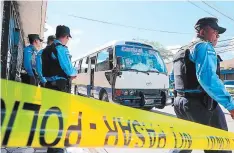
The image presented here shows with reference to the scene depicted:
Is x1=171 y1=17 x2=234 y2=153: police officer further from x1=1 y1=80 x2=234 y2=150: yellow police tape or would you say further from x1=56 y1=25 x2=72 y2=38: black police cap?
x1=56 y1=25 x2=72 y2=38: black police cap

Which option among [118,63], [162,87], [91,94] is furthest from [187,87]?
[91,94]

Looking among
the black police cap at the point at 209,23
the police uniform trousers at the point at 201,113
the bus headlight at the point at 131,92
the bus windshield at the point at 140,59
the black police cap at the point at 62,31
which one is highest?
the bus windshield at the point at 140,59

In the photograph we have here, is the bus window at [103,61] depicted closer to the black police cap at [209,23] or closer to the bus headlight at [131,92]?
the bus headlight at [131,92]

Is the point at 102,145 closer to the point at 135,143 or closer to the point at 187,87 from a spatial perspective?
the point at 135,143

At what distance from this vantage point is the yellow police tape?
1294mm

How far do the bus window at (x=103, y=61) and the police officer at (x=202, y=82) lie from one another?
258 inches

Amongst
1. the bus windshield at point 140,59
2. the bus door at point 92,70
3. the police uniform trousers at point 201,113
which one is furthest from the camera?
the bus door at point 92,70

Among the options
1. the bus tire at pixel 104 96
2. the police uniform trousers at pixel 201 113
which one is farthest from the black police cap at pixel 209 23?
the bus tire at pixel 104 96

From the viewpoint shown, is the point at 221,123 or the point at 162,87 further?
the point at 162,87

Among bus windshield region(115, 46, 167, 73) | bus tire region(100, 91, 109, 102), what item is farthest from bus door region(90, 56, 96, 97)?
bus windshield region(115, 46, 167, 73)

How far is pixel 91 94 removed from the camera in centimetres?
1132

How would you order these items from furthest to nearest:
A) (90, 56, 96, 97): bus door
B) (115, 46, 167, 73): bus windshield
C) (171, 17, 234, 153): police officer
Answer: (90, 56, 96, 97): bus door, (115, 46, 167, 73): bus windshield, (171, 17, 234, 153): police officer

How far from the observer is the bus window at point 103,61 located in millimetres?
9480

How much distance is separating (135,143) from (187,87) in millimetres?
1121
